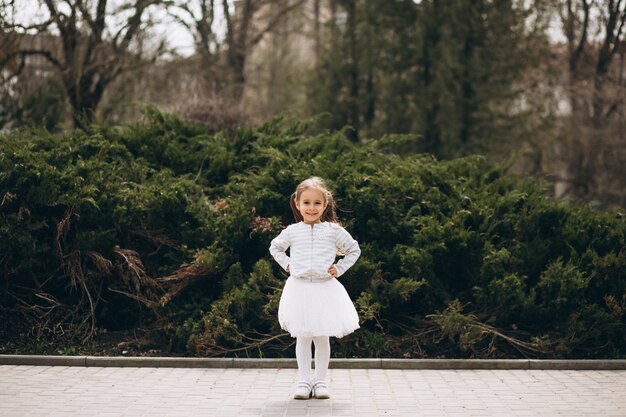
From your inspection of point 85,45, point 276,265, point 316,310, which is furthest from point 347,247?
point 85,45

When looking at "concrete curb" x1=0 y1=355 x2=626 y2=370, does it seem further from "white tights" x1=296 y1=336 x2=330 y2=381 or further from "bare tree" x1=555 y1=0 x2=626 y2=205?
"bare tree" x1=555 y1=0 x2=626 y2=205

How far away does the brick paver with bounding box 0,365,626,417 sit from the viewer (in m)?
6.53

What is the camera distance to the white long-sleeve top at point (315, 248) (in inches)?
271

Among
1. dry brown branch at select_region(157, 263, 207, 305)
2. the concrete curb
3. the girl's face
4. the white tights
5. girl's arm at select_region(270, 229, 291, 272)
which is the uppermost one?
the girl's face

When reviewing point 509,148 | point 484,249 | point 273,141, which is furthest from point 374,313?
point 509,148

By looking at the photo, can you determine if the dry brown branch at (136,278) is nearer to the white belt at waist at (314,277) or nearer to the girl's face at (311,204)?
the white belt at waist at (314,277)

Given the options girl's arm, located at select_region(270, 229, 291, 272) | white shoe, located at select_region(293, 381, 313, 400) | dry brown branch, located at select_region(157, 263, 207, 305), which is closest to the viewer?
white shoe, located at select_region(293, 381, 313, 400)

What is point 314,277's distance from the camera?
690 cm

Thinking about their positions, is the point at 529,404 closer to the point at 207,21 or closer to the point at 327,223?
the point at 327,223

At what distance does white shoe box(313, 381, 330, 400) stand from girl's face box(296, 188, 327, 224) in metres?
1.32

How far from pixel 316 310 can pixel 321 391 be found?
68 cm

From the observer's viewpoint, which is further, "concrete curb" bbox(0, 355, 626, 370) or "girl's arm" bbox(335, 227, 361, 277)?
"concrete curb" bbox(0, 355, 626, 370)

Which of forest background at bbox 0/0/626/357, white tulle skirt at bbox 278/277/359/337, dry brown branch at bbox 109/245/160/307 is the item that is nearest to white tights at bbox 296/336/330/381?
white tulle skirt at bbox 278/277/359/337

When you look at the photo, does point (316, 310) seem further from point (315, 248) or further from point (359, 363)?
point (359, 363)
